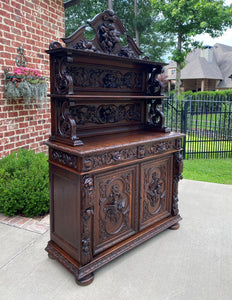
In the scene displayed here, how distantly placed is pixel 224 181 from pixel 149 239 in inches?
116

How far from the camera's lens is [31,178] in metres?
3.34

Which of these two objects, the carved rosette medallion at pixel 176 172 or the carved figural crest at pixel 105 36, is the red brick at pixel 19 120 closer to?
the carved figural crest at pixel 105 36

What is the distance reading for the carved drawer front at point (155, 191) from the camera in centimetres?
270

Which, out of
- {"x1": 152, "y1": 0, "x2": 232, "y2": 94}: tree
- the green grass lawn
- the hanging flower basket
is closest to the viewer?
the hanging flower basket

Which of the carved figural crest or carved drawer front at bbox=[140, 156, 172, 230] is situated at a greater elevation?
the carved figural crest

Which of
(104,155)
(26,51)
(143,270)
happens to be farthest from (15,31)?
(143,270)

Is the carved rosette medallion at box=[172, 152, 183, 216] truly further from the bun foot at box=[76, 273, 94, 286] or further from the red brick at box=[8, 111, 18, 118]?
the red brick at box=[8, 111, 18, 118]

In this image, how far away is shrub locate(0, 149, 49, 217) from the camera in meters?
3.22

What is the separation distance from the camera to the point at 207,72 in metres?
22.2

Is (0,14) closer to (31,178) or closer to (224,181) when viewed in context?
(31,178)

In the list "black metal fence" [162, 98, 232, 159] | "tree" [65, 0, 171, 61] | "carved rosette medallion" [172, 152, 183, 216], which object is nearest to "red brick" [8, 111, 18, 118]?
"carved rosette medallion" [172, 152, 183, 216]

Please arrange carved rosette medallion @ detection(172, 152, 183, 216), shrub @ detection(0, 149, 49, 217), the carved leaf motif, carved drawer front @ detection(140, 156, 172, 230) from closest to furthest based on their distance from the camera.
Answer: the carved leaf motif, carved drawer front @ detection(140, 156, 172, 230), carved rosette medallion @ detection(172, 152, 183, 216), shrub @ detection(0, 149, 49, 217)

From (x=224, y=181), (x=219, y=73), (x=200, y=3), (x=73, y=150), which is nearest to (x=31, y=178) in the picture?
(x=73, y=150)

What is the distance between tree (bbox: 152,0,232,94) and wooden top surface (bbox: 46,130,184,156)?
1001 cm
